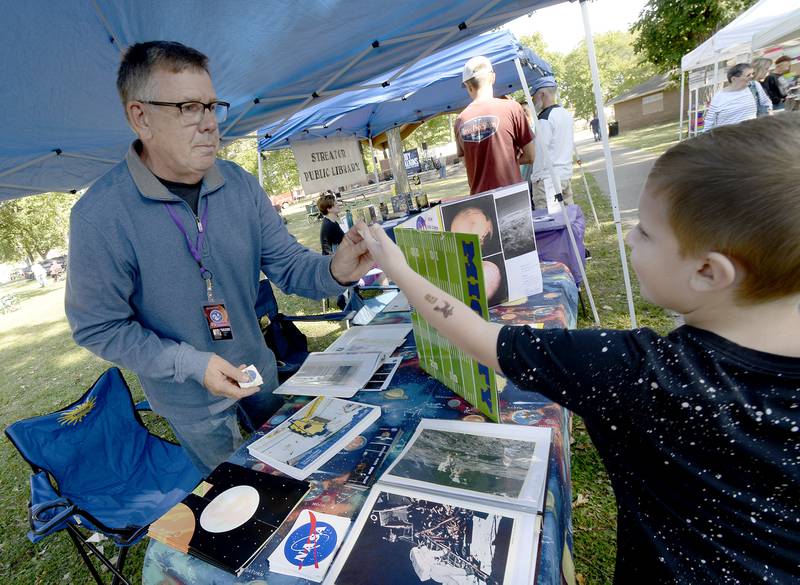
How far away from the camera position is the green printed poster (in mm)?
1101

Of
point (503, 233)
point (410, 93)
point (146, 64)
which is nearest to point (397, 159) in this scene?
point (410, 93)

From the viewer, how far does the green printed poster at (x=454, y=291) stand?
1101 mm

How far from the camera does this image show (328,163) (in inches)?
255

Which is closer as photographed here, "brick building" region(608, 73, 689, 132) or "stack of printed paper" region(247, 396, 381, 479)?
"stack of printed paper" region(247, 396, 381, 479)

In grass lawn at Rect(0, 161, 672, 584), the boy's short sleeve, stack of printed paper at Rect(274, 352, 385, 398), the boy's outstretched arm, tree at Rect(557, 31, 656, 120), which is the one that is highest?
tree at Rect(557, 31, 656, 120)

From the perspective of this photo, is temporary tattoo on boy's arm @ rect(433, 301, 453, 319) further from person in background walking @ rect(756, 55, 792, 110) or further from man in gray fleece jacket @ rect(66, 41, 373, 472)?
person in background walking @ rect(756, 55, 792, 110)

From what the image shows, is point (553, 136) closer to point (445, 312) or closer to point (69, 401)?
point (445, 312)

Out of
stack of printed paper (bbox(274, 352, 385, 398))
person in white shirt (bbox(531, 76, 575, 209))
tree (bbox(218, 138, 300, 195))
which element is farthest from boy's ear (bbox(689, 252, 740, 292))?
tree (bbox(218, 138, 300, 195))

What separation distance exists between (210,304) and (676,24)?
2585cm

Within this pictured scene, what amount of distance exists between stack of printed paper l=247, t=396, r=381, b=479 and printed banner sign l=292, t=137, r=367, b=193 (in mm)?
5036

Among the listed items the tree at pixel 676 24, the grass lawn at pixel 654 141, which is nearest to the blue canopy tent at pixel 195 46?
the grass lawn at pixel 654 141

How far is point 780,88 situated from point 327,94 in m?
12.9

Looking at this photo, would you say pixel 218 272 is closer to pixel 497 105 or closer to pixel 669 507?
pixel 669 507

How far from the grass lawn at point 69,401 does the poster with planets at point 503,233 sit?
1.19 meters
